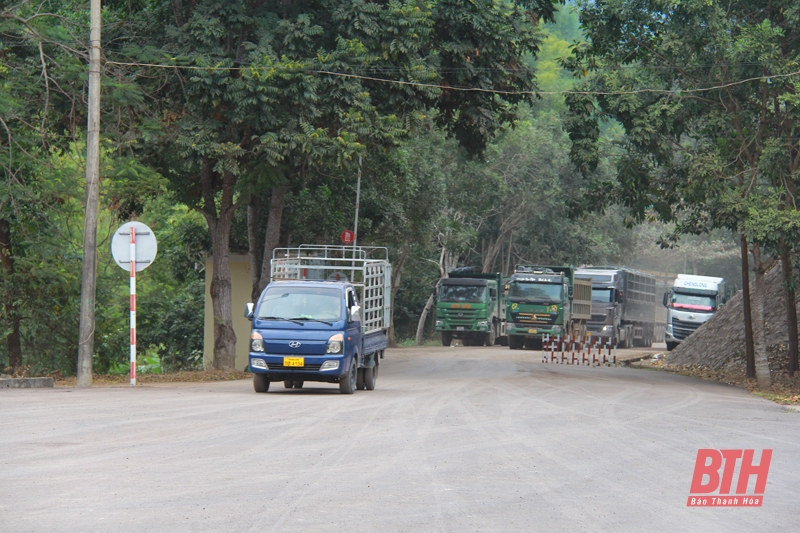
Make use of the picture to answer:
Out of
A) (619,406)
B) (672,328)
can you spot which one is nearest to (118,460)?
(619,406)

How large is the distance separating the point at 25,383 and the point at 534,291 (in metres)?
30.4

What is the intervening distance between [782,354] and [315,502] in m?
25.7

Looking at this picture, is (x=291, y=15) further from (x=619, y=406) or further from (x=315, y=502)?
(x=315, y=502)

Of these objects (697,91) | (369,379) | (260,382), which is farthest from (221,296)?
(697,91)

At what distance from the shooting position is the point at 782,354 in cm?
3072

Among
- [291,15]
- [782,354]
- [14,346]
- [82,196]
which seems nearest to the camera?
[82,196]

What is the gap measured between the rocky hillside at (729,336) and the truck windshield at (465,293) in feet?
38.5

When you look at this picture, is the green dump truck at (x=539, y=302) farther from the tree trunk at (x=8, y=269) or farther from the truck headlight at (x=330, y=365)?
the truck headlight at (x=330, y=365)

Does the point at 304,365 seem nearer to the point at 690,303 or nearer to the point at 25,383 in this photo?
the point at 25,383

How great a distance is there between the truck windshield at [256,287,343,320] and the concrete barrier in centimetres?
444

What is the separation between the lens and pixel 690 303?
161ft

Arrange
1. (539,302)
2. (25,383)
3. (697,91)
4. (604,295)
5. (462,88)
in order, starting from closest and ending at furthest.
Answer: (25,383), (697,91), (462,88), (539,302), (604,295)

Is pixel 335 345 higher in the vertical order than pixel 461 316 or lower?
higher

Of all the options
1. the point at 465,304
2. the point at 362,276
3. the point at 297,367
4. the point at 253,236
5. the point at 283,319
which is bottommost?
the point at 297,367
